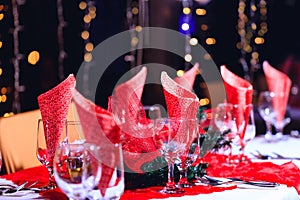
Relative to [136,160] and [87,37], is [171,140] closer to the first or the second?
[136,160]

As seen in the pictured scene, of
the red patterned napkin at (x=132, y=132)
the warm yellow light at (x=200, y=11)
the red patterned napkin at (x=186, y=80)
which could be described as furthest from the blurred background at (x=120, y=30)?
the red patterned napkin at (x=132, y=132)

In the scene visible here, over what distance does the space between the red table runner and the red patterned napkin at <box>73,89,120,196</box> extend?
9.3 inches

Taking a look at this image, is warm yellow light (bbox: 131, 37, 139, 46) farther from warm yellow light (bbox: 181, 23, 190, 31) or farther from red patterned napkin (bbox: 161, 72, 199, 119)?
red patterned napkin (bbox: 161, 72, 199, 119)

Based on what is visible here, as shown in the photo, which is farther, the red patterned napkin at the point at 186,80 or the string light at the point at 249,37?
the string light at the point at 249,37

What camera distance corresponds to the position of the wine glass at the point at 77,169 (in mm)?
1348

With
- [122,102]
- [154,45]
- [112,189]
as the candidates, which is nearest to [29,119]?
[122,102]

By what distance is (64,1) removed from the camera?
4.91 m

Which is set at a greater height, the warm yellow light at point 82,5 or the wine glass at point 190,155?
the warm yellow light at point 82,5

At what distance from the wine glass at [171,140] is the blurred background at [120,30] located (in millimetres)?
2413

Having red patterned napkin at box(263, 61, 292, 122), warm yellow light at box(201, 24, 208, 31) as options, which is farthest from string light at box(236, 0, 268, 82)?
red patterned napkin at box(263, 61, 292, 122)

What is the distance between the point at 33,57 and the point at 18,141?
2.11 m

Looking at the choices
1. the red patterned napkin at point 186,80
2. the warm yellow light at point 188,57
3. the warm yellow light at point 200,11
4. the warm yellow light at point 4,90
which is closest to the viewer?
the red patterned napkin at point 186,80

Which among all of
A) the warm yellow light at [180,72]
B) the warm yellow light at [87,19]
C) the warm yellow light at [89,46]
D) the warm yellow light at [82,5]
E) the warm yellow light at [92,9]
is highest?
the warm yellow light at [82,5]

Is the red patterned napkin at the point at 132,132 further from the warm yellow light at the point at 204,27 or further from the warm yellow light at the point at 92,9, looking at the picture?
the warm yellow light at the point at 204,27
